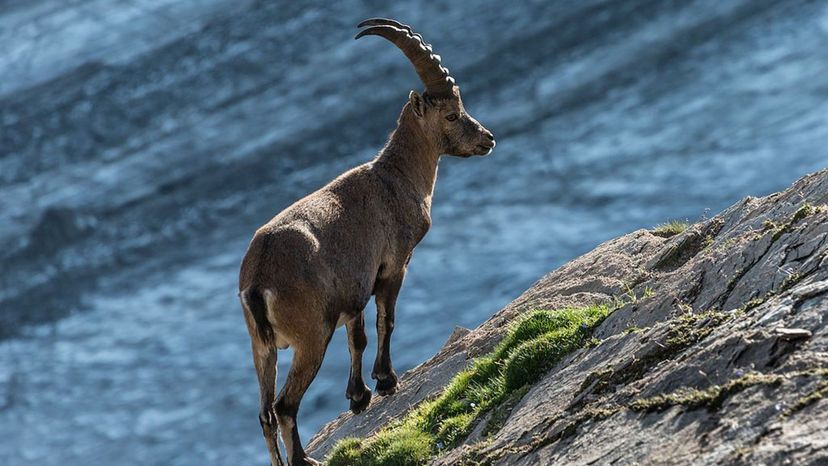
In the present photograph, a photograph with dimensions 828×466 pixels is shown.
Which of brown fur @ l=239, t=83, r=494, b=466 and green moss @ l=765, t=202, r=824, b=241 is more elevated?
brown fur @ l=239, t=83, r=494, b=466

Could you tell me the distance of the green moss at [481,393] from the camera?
30.7 feet

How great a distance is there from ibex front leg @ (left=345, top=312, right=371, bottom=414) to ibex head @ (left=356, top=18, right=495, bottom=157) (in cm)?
242

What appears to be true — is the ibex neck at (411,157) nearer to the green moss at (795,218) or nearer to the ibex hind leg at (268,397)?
the ibex hind leg at (268,397)

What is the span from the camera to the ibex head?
1309cm

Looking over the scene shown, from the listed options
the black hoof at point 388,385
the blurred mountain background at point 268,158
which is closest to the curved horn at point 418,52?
the black hoof at point 388,385

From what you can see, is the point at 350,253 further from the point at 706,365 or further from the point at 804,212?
the point at 706,365

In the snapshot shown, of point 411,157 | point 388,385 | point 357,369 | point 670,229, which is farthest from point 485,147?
point 357,369

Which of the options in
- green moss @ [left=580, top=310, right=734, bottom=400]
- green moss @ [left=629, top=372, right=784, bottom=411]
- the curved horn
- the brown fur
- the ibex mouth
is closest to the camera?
green moss @ [left=629, top=372, right=784, bottom=411]

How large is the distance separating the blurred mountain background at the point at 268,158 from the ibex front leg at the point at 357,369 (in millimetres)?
47632

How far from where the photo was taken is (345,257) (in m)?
10.8

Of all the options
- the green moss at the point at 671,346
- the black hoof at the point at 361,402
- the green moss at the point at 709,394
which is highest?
the black hoof at the point at 361,402

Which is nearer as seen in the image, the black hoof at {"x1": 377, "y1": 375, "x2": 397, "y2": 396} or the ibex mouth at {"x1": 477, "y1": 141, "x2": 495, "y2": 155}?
the black hoof at {"x1": 377, "y1": 375, "x2": 397, "y2": 396}

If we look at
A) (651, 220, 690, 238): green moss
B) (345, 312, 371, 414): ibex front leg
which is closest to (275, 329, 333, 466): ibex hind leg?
(345, 312, 371, 414): ibex front leg

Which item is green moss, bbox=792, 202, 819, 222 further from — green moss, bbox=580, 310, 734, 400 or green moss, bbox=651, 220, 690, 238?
green moss, bbox=651, 220, 690, 238
